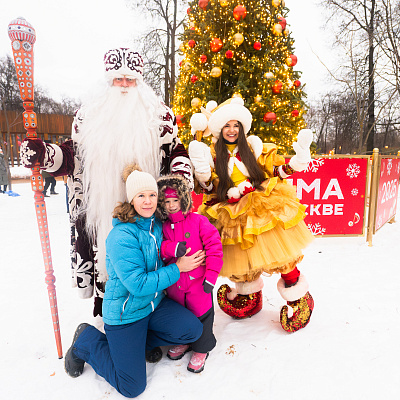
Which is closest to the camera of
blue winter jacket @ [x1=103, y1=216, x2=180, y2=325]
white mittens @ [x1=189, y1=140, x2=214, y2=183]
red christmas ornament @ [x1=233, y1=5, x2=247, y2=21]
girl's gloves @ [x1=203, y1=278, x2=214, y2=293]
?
blue winter jacket @ [x1=103, y1=216, x2=180, y2=325]

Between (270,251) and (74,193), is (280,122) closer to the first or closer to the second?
(270,251)

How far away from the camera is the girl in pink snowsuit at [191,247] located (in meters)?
1.87

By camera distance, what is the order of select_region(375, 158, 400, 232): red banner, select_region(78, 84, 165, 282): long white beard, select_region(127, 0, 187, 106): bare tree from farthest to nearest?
select_region(127, 0, 187, 106): bare tree < select_region(375, 158, 400, 232): red banner < select_region(78, 84, 165, 282): long white beard

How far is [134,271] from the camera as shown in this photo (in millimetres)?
1686

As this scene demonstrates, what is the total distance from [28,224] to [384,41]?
549 inches

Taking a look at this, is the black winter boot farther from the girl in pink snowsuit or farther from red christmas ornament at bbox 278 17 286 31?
red christmas ornament at bbox 278 17 286 31

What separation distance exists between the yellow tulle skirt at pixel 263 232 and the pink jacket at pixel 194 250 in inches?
9.2

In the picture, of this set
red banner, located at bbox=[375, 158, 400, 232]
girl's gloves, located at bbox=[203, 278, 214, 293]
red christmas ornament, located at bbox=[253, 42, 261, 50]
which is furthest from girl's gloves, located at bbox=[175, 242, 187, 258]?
red christmas ornament, located at bbox=[253, 42, 261, 50]

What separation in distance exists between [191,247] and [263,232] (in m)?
0.57

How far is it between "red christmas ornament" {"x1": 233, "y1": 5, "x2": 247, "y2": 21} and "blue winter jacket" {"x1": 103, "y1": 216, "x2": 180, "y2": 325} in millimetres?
5269

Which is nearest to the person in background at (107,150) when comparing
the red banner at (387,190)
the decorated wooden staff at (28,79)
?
the decorated wooden staff at (28,79)

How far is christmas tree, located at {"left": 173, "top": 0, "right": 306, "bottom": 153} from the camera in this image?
→ 5801 millimetres

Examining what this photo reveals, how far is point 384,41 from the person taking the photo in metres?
10.8

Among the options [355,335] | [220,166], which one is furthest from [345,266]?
[220,166]
